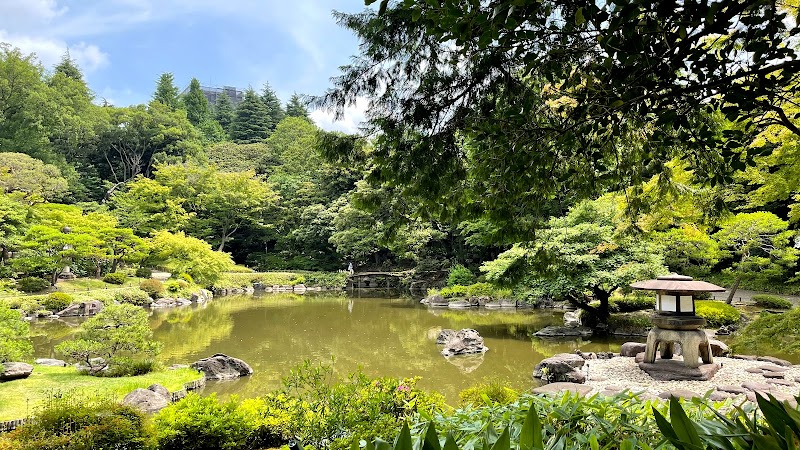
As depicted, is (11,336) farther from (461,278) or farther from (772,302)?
(772,302)

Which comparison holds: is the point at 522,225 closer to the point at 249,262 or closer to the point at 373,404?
the point at 373,404

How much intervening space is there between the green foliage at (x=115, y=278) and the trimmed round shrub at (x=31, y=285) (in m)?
2.10

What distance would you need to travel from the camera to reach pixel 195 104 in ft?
139

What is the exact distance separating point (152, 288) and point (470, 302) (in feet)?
34.9

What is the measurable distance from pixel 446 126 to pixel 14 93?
31.5m

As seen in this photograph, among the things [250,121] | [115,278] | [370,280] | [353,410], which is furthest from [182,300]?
[250,121]

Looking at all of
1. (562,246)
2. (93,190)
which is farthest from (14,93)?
(562,246)

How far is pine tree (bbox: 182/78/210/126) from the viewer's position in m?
41.5

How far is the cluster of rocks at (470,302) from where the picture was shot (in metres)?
15.2

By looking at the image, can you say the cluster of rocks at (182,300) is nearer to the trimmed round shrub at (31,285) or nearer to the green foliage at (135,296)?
the green foliage at (135,296)

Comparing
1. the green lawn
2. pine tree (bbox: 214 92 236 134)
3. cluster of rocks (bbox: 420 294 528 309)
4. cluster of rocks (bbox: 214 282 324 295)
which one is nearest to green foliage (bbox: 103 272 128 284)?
cluster of rocks (bbox: 214 282 324 295)

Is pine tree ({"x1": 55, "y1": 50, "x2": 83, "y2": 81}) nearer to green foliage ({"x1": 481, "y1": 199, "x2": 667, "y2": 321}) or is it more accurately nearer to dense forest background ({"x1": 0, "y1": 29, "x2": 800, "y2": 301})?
dense forest background ({"x1": 0, "y1": 29, "x2": 800, "y2": 301})

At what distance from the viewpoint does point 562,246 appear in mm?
10469

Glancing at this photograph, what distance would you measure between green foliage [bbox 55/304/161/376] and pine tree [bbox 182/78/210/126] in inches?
1503
